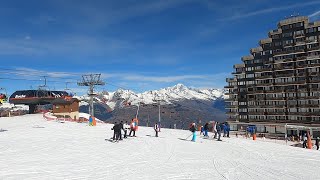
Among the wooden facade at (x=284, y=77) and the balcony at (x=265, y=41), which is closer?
the wooden facade at (x=284, y=77)

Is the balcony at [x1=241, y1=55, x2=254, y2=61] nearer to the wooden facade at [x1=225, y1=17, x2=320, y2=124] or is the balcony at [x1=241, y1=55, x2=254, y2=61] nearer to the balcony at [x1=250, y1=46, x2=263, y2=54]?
the wooden facade at [x1=225, y1=17, x2=320, y2=124]

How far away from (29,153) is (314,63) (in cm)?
7893

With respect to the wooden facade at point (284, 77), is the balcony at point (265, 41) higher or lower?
higher

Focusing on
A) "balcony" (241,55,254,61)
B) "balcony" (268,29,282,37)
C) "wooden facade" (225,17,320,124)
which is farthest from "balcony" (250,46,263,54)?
"balcony" (268,29,282,37)

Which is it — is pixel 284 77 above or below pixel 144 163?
above

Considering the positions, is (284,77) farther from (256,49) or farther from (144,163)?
(144,163)

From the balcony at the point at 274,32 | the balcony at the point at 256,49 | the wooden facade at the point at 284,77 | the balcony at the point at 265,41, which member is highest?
the balcony at the point at 274,32

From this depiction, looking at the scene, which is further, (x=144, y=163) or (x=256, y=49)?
(x=256, y=49)

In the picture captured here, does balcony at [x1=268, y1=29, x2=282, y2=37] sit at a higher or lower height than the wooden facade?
higher

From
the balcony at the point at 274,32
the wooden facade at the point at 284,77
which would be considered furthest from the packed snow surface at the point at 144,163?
the balcony at the point at 274,32

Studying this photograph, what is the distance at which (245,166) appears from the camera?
17391 millimetres

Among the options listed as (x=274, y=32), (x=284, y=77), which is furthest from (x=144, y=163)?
(x=274, y=32)

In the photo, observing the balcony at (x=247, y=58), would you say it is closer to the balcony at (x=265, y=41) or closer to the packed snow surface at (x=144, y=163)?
the balcony at (x=265, y=41)

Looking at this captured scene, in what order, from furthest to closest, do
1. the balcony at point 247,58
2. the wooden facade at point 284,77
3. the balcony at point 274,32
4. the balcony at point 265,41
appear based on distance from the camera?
the balcony at point 247,58 < the balcony at point 265,41 < the balcony at point 274,32 < the wooden facade at point 284,77
